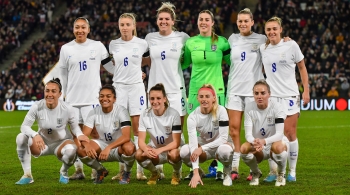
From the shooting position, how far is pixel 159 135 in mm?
8203

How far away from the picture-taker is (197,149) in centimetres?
780

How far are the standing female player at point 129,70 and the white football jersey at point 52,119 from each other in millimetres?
837

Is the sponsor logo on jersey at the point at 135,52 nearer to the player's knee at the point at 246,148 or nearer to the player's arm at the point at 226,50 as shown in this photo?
the player's arm at the point at 226,50

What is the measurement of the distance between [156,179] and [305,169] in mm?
2590

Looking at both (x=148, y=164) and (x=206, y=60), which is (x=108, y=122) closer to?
(x=148, y=164)

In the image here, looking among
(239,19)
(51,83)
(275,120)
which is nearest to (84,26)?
(51,83)

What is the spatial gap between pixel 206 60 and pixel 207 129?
3.63 feet

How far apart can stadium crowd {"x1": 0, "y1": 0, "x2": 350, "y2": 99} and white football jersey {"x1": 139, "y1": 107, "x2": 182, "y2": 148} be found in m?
18.4

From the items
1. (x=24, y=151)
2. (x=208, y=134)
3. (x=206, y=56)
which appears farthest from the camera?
(x=206, y=56)

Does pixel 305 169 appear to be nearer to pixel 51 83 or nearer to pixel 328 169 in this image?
pixel 328 169

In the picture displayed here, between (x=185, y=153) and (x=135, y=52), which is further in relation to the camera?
(x=135, y=52)

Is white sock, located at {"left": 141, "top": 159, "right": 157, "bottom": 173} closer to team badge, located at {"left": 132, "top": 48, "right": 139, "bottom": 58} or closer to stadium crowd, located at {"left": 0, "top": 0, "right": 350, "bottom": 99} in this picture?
team badge, located at {"left": 132, "top": 48, "right": 139, "bottom": 58}

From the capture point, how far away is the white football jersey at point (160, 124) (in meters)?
8.13

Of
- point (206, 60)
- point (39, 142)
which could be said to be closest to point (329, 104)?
point (206, 60)
